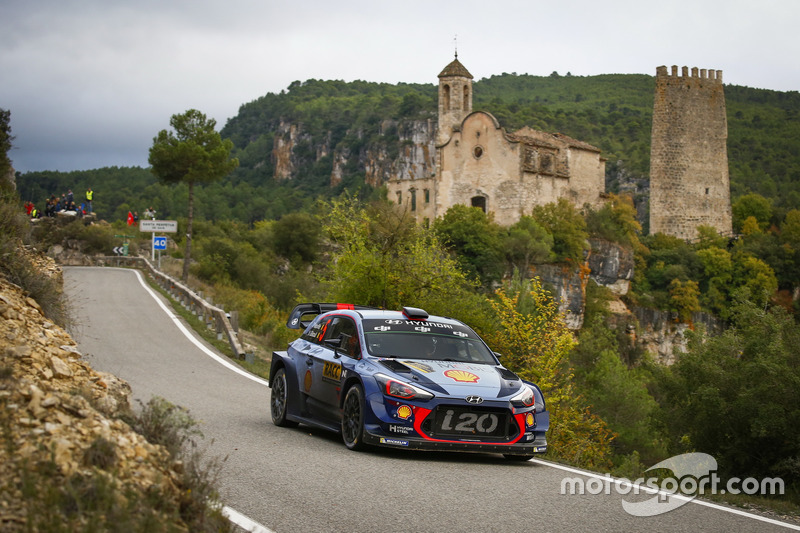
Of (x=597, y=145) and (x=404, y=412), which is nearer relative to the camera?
(x=404, y=412)

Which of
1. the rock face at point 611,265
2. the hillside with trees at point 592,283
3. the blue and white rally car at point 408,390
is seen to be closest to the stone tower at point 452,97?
the hillside with trees at point 592,283

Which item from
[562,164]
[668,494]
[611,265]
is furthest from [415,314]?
[611,265]

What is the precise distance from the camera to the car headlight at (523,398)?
10.2 m

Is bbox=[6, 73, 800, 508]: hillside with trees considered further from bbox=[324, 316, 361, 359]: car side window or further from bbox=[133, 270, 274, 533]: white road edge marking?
bbox=[324, 316, 361, 359]: car side window

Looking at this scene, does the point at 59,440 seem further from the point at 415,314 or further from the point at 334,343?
the point at 415,314

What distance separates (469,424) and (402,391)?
79 centimetres

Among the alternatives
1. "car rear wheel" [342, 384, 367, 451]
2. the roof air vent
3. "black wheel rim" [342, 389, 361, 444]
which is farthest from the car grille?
the roof air vent

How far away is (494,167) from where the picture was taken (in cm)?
7275

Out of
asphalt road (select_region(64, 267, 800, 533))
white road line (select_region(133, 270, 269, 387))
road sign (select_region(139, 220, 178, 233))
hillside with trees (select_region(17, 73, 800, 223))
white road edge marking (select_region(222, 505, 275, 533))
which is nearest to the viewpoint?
white road edge marking (select_region(222, 505, 275, 533))

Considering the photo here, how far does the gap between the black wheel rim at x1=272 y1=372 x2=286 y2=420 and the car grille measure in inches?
122

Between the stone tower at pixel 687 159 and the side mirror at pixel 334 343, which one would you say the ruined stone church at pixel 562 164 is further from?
the side mirror at pixel 334 343

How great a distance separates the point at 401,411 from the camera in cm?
999

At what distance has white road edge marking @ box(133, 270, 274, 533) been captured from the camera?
6731 millimetres

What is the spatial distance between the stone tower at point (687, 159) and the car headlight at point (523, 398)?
80.8 m
